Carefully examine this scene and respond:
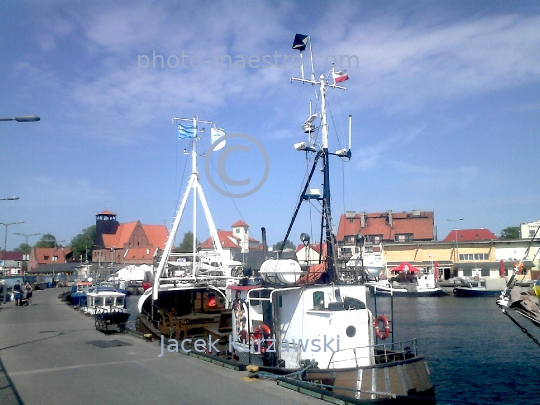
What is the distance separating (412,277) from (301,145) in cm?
5380

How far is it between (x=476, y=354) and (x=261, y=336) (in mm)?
13830

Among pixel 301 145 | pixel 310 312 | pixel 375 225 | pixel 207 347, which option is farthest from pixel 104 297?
pixel 375 225

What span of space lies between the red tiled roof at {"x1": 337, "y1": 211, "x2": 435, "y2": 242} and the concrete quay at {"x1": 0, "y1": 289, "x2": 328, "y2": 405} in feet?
211

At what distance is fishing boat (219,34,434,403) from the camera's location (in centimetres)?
1327

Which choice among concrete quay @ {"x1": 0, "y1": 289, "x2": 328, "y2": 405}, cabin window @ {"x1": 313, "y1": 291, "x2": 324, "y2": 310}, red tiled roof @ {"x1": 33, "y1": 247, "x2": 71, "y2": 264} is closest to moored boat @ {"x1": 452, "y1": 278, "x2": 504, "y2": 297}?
concrete quay @ {"x1": 0, "y1": 289, "x2": 328, "y2": 405}

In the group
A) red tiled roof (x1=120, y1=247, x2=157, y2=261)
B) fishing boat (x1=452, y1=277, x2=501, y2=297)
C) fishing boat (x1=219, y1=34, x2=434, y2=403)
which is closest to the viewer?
fishing boat (x1=219, y1=34, x2=434, y2=403)

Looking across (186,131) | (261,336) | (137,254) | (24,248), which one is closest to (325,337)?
(261,336)

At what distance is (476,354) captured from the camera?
24.2m

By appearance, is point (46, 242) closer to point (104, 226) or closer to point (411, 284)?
point (104, 226)

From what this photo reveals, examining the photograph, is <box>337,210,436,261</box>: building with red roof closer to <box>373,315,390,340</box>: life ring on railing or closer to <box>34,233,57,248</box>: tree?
<box>373,315,390,340</box>: life ring on railing

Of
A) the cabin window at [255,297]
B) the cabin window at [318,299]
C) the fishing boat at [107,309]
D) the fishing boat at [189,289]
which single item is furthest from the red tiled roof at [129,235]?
the cabin window at [318,299]

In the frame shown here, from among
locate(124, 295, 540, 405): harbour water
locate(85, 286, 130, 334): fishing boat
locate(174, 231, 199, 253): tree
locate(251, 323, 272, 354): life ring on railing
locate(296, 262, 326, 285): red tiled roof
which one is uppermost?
locate(174, 231, 199, 253): tree

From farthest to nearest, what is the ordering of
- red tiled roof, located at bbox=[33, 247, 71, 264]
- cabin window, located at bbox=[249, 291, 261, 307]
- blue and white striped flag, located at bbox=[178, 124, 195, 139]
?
red tiled roof, located at bbox=[33, 247, 71, 264], blue and white striped flag, located at bbox=[178, 124, 195, 139], cabin window, located at bbox=[249, 291, 261, 307]

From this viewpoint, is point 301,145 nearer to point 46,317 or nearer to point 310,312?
point 310,312
